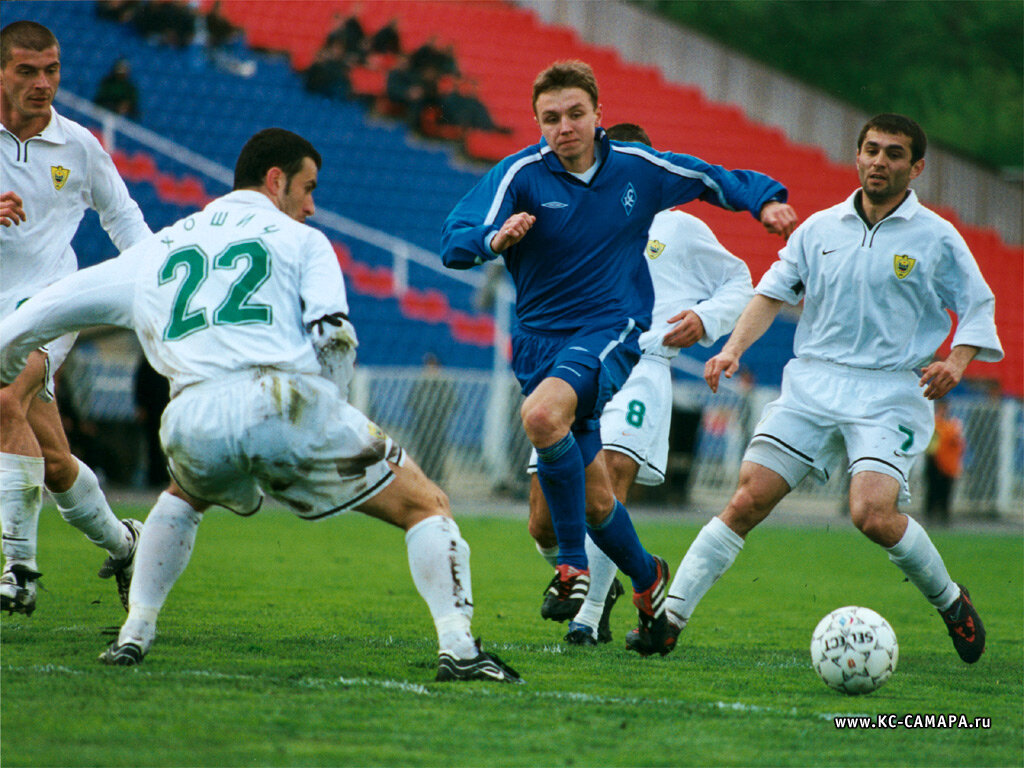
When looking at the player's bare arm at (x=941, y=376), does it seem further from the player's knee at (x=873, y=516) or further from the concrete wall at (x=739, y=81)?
the concrete wall at (x=739, y=81)

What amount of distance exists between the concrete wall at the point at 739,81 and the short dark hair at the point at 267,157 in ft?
71.4

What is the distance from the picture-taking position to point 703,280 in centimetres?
654

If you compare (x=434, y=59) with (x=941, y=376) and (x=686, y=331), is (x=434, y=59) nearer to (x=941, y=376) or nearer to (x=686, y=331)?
(x=686, y=331)

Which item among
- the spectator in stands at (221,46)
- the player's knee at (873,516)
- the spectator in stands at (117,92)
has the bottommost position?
the player's knee at (873,516)

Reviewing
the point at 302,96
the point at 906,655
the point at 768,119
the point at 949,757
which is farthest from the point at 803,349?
the point at 768,119

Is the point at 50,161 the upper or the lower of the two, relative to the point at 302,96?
lower

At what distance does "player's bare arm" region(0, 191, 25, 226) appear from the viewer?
5.00 meters

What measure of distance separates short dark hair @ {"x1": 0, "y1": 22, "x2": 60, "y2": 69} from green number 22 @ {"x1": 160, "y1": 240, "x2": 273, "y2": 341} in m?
1.90

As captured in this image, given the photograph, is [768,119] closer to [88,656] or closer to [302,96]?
[302,96]

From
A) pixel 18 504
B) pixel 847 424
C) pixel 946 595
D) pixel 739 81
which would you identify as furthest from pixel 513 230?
pixel 739 81

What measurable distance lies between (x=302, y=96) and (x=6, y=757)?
18299 mm

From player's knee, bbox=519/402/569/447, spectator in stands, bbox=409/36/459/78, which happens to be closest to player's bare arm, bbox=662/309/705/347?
player's knee, bbox=519/402/569/447

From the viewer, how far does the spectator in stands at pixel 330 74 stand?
20.6m

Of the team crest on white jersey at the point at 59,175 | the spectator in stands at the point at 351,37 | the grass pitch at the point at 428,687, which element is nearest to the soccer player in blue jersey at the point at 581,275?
the grass pitch at the point at 428,687
